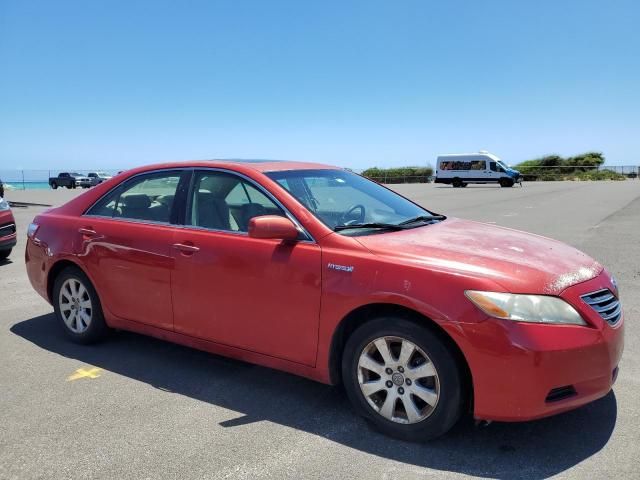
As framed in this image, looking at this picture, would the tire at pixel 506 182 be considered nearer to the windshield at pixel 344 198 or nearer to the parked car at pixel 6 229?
the parked car at pixel 6 229

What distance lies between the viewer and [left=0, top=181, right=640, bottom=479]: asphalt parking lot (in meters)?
2.90

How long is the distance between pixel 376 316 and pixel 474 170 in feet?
143

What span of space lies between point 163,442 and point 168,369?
1157mm

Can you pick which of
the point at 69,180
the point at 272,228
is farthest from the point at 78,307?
the point at 69,180

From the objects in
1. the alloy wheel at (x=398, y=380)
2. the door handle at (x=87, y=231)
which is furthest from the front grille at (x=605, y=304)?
the door handle at (x=87, y=231)

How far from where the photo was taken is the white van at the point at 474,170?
43.3 metres

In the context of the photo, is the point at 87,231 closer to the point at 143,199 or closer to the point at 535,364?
the point at 143,199

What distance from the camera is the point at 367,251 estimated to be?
129 inches

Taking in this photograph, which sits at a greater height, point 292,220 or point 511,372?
point 292,220

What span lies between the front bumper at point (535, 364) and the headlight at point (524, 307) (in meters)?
0.04

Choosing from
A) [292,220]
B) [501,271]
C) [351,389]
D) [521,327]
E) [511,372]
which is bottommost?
[351,389]

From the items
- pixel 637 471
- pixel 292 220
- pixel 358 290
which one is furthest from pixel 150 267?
pixel 637 471

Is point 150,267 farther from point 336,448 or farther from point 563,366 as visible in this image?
point 563,366

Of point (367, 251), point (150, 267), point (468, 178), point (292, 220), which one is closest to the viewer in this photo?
point (367, 251)
